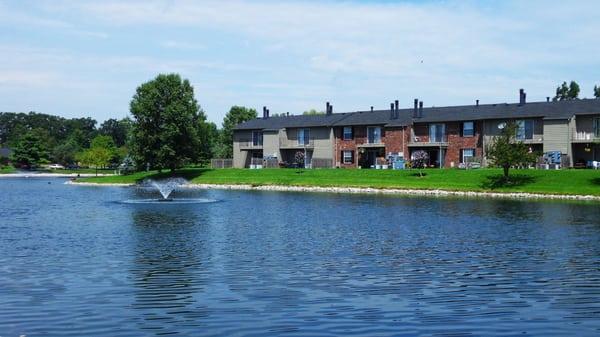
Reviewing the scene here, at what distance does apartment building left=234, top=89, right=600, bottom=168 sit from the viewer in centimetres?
7612

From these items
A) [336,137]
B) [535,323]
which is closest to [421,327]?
[535,323]

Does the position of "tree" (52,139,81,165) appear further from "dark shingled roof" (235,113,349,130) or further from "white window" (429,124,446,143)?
"white window" (429,124,446,143)

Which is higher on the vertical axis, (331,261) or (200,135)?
(200,135)

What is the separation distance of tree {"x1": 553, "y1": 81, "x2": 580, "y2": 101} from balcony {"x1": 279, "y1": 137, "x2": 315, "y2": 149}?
2651 inches

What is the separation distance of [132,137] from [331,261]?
75973 mm

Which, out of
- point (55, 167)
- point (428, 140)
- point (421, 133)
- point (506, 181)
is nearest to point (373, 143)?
point (421, 133)

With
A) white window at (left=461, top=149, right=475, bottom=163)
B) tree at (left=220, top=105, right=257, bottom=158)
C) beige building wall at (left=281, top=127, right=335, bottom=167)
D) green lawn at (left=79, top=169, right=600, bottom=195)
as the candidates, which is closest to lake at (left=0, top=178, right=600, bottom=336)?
green lawn at (left=79, top=169, right=600, bottom=195)

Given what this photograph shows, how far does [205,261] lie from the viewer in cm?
2438

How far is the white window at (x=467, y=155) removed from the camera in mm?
82662

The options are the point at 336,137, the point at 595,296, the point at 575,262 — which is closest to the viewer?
the point at 595,296

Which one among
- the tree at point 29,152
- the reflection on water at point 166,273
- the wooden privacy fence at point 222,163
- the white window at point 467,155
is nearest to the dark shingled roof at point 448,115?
the white window at point 467,155

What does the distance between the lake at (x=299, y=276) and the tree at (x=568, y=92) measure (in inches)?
4280

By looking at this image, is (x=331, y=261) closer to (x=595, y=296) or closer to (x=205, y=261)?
(x=205, y=261)

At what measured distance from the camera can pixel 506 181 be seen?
223ft
